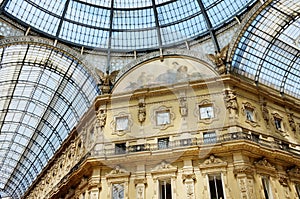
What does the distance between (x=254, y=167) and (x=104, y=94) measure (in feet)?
45.9

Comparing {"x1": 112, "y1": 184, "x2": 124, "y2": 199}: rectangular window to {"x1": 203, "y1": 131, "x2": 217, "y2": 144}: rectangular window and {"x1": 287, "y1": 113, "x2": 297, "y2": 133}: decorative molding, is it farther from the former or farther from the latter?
{"x1": 287, "y1": 113, "x2": 297, "y2": 133}: decorative molding

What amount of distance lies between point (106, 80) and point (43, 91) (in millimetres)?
13100

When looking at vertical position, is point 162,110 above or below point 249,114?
above

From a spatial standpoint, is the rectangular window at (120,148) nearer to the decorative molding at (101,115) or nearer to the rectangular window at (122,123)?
the rectangular window at (122,123)

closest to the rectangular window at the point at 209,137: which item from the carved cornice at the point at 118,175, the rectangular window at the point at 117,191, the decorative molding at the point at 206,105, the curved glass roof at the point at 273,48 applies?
the decorative molding at the point at 206,105

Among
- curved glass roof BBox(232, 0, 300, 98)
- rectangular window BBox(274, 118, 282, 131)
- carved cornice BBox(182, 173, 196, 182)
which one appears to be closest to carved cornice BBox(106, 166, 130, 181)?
carved cornice BBox(182, 173, 196, 182)

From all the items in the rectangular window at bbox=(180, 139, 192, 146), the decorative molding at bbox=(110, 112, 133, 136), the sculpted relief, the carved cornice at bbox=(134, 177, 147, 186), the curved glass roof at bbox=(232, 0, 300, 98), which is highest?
the curved glass roof at bbox=(232, 0, 300, 98)

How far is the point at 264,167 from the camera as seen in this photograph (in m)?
22.5

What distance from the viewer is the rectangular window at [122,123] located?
84.2ft

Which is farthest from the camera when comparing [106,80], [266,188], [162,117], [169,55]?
[169,55]

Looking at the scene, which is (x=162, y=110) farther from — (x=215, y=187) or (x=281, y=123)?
(x=281, y=123)

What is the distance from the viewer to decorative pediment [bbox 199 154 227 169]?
21.8 metres

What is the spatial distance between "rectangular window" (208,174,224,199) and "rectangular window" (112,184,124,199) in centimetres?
657

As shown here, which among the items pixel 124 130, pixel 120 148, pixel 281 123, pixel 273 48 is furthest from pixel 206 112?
pixel 273 48
